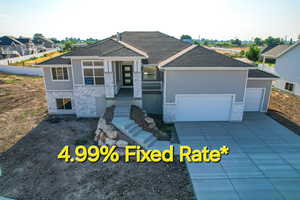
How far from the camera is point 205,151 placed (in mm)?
9961

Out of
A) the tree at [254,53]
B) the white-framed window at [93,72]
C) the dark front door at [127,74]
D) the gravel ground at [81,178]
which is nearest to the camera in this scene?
the gravel ground at [81,178]

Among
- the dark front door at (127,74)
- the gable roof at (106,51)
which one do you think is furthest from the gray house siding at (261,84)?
the dark front door at (127,74)

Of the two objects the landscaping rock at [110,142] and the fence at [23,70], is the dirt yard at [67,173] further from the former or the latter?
the fence at [23,70]

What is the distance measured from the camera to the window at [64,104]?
49.6 ft

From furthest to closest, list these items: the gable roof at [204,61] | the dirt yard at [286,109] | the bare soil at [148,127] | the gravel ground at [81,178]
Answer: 1. the dirt yard at [286,109]
2. the gable roof at [204,61]
3. the bare soil at [148,127]
4. the gravel ground at [81,178]


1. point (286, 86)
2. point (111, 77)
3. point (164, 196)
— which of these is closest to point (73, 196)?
point (164, 196)

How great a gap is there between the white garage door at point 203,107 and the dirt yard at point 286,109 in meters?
4.38

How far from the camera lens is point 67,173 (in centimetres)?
857

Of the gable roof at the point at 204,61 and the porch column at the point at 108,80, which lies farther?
the porch column at the point at 108,80

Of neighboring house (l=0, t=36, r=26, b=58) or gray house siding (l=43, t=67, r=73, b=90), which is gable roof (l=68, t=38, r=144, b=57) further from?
neighboring house (l=0, t=36, r=26, b=58)

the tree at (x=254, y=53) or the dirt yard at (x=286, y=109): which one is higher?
the tree at (x=254, y=53)

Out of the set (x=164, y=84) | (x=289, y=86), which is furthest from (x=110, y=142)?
(x=289, y=86)

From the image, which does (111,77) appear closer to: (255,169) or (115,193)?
(115,193)

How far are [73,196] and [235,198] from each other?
6269 millimetres
